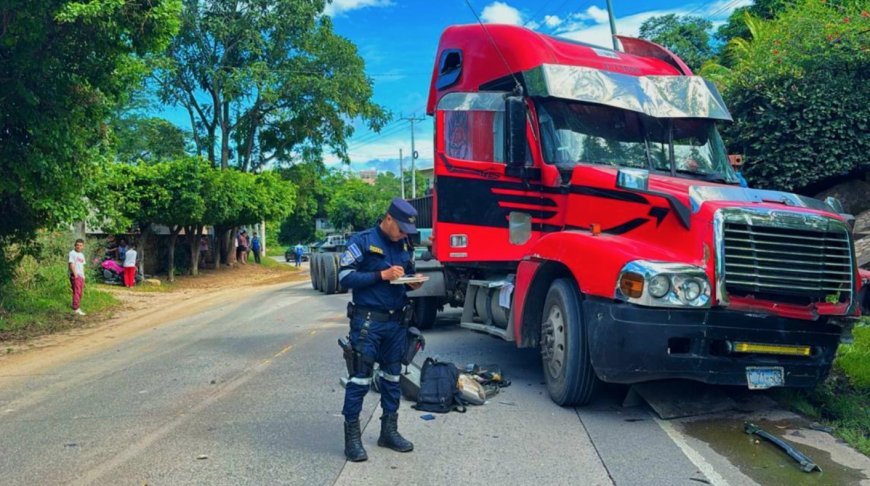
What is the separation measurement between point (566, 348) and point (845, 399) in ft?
8.19

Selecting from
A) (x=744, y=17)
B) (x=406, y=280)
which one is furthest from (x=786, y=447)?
(x=744, y=17)

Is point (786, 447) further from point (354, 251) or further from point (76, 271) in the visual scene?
point (76, 271)

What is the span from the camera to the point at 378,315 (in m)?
4.80

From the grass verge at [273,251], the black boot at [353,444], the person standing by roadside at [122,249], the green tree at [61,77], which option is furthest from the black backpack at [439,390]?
the grass verge at [273,251]

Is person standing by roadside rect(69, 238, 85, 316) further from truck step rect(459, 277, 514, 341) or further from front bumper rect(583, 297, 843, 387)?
front bumper rect(583, 297, 843, 387)

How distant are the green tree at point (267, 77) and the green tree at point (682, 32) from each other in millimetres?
12700

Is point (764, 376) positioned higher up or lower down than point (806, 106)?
lower down

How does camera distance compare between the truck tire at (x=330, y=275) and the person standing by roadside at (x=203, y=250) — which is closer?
the truck tire at (x=330, y=275)

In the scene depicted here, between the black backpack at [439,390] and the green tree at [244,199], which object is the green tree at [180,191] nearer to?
the green tree at [244,199]

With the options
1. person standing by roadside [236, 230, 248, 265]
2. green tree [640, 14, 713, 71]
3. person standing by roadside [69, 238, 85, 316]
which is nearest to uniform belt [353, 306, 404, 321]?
person standing by roadside [69, 238, 85, 316]

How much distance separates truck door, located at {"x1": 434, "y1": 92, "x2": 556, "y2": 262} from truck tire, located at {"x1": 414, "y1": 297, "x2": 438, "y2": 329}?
272cm

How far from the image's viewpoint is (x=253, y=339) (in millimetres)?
10398

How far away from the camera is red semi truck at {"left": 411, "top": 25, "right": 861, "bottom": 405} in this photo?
5.11 metres

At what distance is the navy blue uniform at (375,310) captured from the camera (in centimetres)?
473
